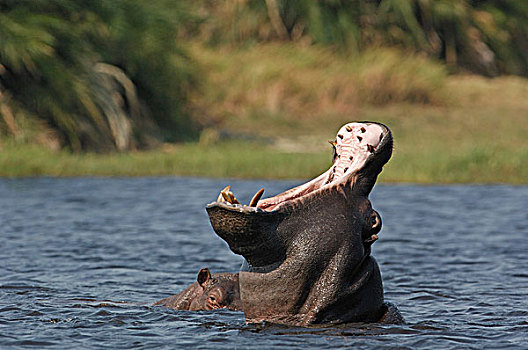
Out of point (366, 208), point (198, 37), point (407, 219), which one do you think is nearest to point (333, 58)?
point (198, 37)

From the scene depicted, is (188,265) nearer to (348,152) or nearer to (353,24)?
(348,152)

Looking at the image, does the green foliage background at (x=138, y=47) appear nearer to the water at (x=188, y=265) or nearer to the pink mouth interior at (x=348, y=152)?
the water at (x=188, y=265)

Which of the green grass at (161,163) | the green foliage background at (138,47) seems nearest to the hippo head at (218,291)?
the green grass at (161,163)

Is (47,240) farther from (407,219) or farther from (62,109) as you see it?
(62,109)

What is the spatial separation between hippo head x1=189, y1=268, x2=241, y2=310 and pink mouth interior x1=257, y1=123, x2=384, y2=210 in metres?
1.12

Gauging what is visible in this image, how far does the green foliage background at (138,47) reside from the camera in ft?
57.4

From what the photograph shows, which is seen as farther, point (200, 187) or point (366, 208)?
point (200, 187)

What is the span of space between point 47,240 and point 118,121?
8.48 meters

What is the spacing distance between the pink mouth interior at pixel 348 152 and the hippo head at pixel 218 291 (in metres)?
1.12

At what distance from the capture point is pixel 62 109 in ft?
57.6

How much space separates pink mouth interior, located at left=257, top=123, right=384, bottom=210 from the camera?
5.08 m

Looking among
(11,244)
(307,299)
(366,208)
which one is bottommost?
(11,244)

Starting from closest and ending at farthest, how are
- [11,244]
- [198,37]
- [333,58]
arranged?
[11,244] < [333,58] < [198,37]

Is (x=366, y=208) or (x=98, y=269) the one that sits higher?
(x=366, y=208)
